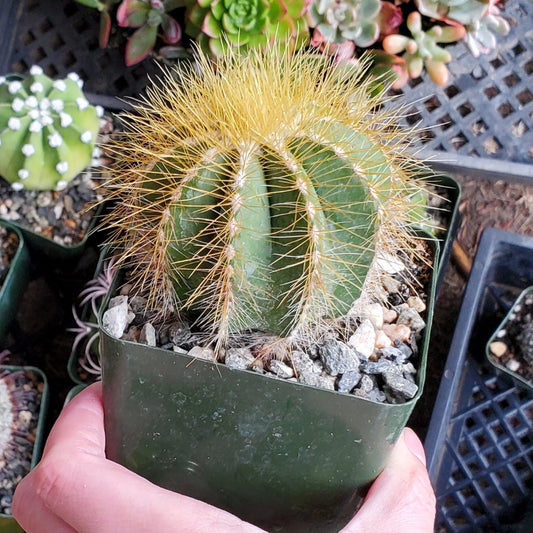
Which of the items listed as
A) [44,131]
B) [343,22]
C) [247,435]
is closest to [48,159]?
[44,131]

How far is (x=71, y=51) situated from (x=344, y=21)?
1.67 feet

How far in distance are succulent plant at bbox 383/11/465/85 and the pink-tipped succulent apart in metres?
0.34

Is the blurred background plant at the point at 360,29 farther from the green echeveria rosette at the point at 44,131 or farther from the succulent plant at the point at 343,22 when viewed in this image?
the green echeveria rosette at the point at 44,131

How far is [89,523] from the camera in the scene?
56 cm

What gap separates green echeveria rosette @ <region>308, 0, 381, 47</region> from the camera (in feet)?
3.03

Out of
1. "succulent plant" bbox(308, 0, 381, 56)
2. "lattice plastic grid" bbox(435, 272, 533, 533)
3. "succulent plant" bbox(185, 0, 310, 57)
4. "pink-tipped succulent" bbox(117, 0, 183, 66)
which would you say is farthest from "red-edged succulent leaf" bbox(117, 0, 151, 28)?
"lattice plastic grid" bbox(435, 272, 533, 533)

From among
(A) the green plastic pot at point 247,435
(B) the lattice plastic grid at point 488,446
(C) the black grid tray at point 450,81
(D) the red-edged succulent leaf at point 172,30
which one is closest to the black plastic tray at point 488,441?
(B) the lattice plastic grid at point 488,446

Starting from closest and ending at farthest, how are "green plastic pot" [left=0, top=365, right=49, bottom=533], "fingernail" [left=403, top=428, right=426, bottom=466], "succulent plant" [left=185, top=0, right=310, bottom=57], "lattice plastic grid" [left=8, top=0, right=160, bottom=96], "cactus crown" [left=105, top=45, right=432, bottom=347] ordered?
"cactus crown" [left=105, top=45, right=432, bottom=347] → "fingernail" [left=403, top=428, right=426, bottom=466] → "succulent plant" [left=185, top=0, right=310, bottom=57] → "green plastic pot" [left=0, top=365, right=49, bottom=533] → "lattice plastic grid" [left=8, top=0, right=160, bottom=96]

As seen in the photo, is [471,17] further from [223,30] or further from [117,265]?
[117,265]

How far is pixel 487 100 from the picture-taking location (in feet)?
3.39

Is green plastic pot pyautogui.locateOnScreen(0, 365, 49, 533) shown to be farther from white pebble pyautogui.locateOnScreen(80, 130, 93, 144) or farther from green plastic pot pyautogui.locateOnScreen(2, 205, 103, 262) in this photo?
white pebble pyautogui.locateOnScreen(80, 130, 93, 144)

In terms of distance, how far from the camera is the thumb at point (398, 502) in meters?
0.59

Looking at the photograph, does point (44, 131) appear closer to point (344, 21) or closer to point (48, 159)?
point (48, 159)

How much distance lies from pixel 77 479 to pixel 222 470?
139mm
